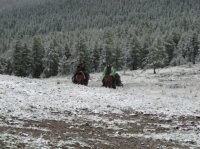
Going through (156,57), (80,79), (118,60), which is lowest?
(80,79)

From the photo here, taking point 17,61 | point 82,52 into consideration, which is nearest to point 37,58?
point 17,61

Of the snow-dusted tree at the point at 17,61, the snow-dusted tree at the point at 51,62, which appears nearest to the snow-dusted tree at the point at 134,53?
the snow-dusted tree at the point at 51,62

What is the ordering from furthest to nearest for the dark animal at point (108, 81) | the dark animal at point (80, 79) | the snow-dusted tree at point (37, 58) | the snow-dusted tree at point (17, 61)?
the snow-dusted tree at point (37, 58) → the snow-dusted tree at point (17, 61) → the dark animal at point (108, 81) → the dark animal at point (80, 79)

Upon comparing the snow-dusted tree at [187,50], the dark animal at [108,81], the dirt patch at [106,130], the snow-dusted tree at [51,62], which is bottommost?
the dirt patch at [106,130]

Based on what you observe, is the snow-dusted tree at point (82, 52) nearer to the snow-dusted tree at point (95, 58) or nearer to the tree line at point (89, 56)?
the tree line at point (89, 56)

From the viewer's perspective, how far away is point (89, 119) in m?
18.5

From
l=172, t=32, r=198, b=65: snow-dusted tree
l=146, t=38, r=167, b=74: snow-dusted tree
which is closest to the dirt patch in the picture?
l=146, t=38, r=167, b=74: snow-dusted tree

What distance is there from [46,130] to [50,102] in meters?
6.43

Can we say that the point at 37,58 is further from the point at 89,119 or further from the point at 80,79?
the point at 89,119

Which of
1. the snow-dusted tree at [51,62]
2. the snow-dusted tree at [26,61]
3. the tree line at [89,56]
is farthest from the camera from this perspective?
the snow-dusted tree at [51,62]

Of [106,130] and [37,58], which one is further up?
[37,58]

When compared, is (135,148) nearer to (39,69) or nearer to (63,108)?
(63,108)

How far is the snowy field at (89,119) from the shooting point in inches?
545

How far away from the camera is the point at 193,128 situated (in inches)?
691
